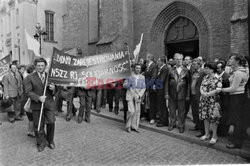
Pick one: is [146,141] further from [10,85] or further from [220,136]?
[10,85]

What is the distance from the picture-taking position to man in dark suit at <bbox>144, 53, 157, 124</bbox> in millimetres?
5914

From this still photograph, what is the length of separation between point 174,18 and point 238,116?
328 inches

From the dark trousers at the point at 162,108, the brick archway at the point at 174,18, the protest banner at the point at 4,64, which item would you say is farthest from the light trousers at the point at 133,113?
the brick archway at the point at 174,18

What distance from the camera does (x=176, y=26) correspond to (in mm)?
11250

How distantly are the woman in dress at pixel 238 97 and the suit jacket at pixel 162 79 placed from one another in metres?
1.83

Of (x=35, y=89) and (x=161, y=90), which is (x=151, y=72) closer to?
(x=161, y=90)

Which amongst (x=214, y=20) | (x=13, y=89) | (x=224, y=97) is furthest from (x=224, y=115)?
(x=13, y=89)

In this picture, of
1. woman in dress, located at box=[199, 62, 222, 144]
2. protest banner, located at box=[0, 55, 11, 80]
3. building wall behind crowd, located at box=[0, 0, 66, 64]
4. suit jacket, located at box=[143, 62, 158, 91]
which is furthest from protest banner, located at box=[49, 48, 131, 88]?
building wall behind crowd, located at box=[0, 0, 66, 64]

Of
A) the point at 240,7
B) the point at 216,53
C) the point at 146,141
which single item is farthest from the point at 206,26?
the point at 146,141

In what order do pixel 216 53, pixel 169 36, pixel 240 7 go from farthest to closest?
pixel 169 36
pixel 216 53
pixel 240 7

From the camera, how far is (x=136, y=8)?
1217 cm

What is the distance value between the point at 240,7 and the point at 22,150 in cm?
880

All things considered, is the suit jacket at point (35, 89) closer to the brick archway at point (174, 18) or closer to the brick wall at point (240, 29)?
the brick wall at point (240, 29)

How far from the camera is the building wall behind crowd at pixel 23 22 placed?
21.5m
